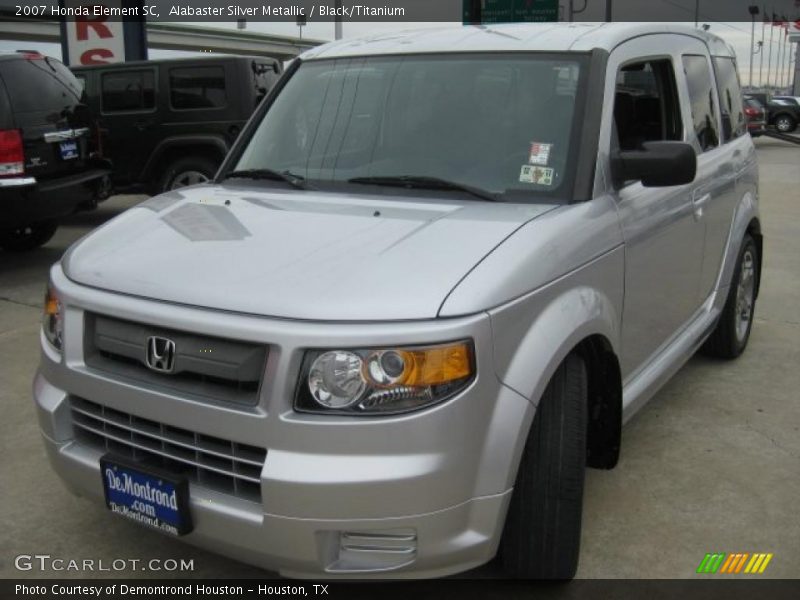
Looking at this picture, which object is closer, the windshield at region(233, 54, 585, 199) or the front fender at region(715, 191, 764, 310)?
the windshield at region(233, 54, 585, 199)

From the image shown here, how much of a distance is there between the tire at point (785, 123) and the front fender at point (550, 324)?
3344 cm

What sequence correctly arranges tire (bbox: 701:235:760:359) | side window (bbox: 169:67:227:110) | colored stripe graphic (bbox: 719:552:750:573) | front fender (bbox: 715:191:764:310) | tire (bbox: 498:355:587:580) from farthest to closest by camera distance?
side window (bbox: 169:67:227:110), tire (bbox: 701:235:760:359), front fender (bbox: 715:191:764:310), colored stripe graphic (bbox: 719:552:750:573), tire (bbox: 498:355:587:580)

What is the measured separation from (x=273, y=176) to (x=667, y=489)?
6.83 ft

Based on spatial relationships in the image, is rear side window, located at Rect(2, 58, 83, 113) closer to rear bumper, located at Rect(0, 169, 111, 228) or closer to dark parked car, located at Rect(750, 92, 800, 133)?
rear bumper, located at Rect(0, 169, 111, 228)

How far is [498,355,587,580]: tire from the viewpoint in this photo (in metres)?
2.52

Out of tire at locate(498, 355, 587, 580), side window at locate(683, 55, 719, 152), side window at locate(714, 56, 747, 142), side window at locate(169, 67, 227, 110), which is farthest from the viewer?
side window at locate(169, 67, 227, 110)

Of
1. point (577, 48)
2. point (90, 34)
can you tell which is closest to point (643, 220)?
point (577, 48)

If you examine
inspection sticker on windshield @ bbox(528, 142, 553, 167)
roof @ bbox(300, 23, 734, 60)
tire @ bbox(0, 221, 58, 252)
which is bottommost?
tire @ bbox(0, 221, 58, 252)

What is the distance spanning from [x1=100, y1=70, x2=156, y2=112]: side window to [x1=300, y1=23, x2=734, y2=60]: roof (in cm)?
637

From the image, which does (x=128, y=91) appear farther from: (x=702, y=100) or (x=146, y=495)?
(x=146, y=495)

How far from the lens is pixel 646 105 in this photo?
12.0 feet

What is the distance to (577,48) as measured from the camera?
3.26 m

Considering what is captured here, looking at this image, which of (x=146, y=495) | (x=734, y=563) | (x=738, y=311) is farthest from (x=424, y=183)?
(x=738, y=311)

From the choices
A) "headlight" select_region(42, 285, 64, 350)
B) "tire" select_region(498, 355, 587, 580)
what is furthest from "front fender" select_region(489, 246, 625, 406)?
"headlight" select_region(42, 285, 64, 350)
